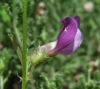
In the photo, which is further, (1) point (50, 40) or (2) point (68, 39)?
(1) point (50, 40)

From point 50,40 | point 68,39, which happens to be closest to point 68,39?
point 68,39

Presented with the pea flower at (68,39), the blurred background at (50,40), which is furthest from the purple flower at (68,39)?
the blurred background at (50,40)

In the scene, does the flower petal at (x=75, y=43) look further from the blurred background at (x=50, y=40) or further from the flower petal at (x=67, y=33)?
the blurred background at (x=50, y=40)

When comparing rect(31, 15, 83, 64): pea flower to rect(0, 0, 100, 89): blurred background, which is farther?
rect(0, 0, 100, 89): blurred background

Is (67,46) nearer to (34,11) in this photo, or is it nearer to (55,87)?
(55,87)

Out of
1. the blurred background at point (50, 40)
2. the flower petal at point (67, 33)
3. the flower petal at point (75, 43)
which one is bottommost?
the flower petal at point (75, 43)

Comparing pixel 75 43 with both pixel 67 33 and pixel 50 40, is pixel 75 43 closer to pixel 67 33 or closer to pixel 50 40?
pixel 67 33

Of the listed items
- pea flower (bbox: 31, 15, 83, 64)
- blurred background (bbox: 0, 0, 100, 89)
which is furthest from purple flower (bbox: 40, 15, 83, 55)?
blurred background (bbox: 0, 0, 100, 89)

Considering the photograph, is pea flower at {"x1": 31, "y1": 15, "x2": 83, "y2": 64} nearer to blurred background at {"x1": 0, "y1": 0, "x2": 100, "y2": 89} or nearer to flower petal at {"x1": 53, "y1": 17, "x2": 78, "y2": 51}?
flower petal at {"x1": 53, "y1": 17, "x2": 78, "y2": 51}
